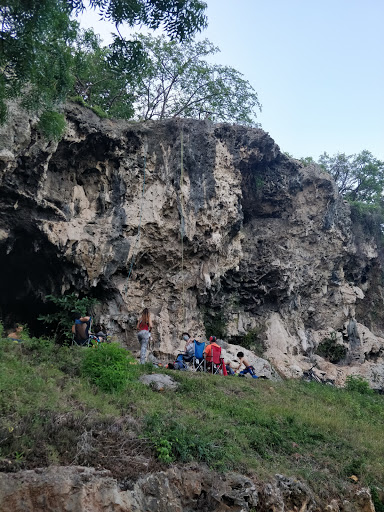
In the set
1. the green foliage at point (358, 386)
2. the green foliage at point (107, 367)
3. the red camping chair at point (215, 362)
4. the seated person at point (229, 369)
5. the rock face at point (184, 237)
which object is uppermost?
the rock face at point (184, 237)

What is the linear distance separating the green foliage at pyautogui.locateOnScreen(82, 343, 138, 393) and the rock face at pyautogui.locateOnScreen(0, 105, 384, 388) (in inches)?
240

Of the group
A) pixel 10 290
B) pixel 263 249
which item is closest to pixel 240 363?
pixel 263 249

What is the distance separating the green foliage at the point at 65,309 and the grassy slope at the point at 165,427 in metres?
3.79

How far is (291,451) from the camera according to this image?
7.55 metres

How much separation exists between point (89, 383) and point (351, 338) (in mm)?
14422

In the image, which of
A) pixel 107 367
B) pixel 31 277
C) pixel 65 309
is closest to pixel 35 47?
pixel 107 367

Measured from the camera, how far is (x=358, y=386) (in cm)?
1579

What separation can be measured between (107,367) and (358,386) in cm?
1059

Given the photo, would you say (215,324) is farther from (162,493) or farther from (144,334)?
(162,493)

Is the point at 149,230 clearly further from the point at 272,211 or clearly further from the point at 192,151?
the point at 272,211

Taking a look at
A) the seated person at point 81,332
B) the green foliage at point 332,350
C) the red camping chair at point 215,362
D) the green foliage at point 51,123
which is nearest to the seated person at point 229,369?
the red camping chair at point 215,362

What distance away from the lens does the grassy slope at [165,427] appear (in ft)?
18.2

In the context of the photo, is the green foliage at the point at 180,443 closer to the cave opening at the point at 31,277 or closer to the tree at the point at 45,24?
the tree at the point at 45,24

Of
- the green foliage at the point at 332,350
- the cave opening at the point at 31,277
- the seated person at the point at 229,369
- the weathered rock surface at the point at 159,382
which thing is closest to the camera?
the weathered rock surface at the point at 159,382
